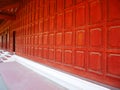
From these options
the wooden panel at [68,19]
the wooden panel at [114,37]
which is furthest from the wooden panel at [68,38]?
the wooden panel at [114,37]

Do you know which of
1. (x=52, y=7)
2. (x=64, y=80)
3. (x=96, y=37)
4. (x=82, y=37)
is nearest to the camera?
(x=96, y=37)

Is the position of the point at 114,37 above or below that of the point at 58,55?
above

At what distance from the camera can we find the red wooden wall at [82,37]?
9.35 ft

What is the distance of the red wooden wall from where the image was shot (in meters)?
2.85

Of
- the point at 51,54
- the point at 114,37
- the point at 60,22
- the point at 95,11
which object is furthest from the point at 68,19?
the point at 114,37

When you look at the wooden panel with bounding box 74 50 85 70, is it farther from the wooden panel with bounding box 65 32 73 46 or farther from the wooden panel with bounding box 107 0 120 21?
the wooden panel with bounding box 107 0 120 21

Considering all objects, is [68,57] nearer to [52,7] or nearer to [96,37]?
[96,37]

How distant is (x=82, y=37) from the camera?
11.9 feet

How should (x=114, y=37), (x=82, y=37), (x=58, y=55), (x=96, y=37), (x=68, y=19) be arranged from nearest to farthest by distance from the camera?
(x=114, y=37), (x=96, y=37), (x=82, y=37), (x=68, y=19), (x=58, y=55)

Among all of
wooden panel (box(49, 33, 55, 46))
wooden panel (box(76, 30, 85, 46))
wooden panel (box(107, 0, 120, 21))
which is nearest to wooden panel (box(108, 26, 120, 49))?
wooden panel (box(107, 0, 120, 21))

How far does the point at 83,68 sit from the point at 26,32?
5343mm

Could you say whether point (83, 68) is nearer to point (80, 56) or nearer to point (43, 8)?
point (80, 56)

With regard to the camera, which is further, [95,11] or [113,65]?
[95,11]

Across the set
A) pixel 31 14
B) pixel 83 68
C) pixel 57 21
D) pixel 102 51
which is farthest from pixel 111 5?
pixel 31 14
